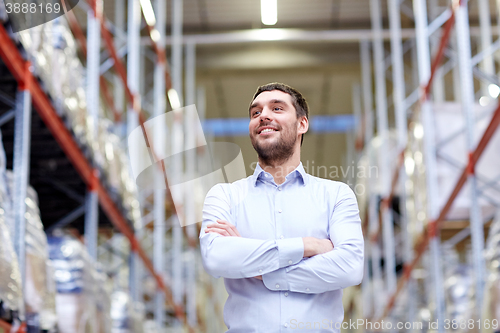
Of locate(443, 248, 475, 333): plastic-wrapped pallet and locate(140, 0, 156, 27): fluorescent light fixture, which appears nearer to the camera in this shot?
locate(443, 248, 475, 333): plastic-wrapped pallet

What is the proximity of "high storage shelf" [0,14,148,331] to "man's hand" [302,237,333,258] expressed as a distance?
2.88 meters

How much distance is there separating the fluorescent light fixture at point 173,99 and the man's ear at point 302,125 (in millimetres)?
14311

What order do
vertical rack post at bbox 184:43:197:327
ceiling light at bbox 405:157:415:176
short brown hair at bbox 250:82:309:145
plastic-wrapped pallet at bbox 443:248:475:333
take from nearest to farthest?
1. short brown hair at bbox 250:82:309:145
2. plastic-wrapped pallet at bbox 443:248:475:333
3. ceiling light at bbox 405:157:415:176
4. vertical rack post at bbox 184:43:197:327

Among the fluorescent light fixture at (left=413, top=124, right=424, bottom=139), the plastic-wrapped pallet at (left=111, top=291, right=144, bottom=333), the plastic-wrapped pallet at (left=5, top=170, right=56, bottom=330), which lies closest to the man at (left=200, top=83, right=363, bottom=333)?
the plastic-wrapped pallet at (left=5, top=170, right=56, bottom=330)

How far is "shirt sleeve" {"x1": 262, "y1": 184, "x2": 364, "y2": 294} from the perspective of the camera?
102 inches

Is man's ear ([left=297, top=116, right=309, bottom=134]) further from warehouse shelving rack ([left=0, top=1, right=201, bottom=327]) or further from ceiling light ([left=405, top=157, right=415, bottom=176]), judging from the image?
ceiling light ([left=405, top=157, right=415, bottom=176])

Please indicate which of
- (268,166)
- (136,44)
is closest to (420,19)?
(136,44)

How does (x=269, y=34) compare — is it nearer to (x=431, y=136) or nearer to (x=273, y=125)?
(x=431, y=136)

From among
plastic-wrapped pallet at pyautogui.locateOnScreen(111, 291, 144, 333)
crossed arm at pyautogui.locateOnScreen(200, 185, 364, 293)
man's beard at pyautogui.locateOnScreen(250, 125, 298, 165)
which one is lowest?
plastic-wrapped pallet at pyautogui.locateOnScreen(111, 291, 144, 333)

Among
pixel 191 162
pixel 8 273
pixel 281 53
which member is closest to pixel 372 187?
pixel 281 53

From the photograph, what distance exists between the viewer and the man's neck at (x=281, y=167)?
2748mm

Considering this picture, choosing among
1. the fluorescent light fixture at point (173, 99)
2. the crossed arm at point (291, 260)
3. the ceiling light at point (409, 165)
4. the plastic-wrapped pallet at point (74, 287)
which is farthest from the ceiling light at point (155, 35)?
the crossed arm at point (291, 260)

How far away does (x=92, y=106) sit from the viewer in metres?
8.66

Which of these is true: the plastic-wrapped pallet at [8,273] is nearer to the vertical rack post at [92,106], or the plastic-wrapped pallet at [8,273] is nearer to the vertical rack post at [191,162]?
the vertical rack post at [92,106]
